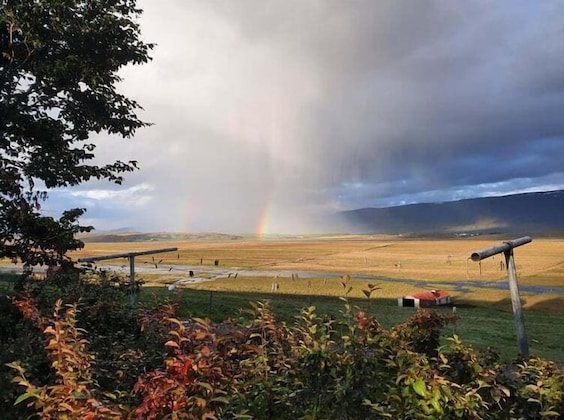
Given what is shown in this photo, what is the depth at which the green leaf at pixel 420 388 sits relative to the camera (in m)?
2.34

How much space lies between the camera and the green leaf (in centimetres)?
234

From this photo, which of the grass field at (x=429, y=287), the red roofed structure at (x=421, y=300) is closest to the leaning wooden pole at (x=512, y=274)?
the grass field at (x=429, y=287)

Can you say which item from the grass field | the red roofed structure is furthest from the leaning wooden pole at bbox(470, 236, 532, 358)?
the red roofed structure

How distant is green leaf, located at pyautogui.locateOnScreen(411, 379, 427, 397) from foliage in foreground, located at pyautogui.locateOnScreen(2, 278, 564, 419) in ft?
0.04

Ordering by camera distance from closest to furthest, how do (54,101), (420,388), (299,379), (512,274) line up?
(420,388) → (299,379) → (512,274) → (54,101)

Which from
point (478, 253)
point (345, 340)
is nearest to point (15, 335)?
point (345, 340)

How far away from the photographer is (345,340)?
302 cm

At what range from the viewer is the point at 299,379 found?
2.89 meters

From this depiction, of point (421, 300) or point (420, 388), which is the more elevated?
point (420, 388)

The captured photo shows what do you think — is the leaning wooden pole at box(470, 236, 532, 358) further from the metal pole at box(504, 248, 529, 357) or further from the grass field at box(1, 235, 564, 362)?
the grass field at box(1, 235, 564, 362)

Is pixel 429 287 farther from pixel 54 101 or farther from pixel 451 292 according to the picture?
pixel 54 101

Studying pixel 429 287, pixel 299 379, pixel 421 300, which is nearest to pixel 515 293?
pixel 299 379

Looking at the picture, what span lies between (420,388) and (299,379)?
82 cm

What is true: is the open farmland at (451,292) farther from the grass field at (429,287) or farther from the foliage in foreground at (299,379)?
the foliage in foreground at (299,379)
